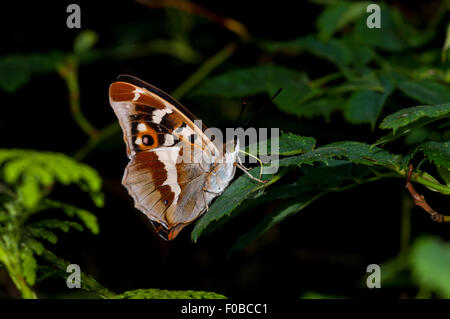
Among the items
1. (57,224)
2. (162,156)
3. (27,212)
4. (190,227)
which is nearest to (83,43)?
(190,227)

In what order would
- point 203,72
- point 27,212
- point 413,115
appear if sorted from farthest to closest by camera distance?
point 203,72, point 27,212, point 413,115

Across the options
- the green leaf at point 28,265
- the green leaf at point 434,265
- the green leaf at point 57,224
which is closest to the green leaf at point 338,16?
the green leaf at point 57,224

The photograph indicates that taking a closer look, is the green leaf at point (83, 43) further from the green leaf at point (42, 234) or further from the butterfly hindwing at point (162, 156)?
the green leaf at point (42, 234)

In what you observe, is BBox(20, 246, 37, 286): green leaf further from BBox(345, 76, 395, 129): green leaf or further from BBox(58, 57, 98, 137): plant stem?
BBox(58, 57, 98, 137): plant stem

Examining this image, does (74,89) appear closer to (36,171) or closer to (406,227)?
(36,171)

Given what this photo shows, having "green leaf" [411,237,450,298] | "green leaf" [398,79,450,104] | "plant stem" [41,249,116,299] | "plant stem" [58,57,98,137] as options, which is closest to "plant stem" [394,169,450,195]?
"green leaf" [398,79,450,104]
